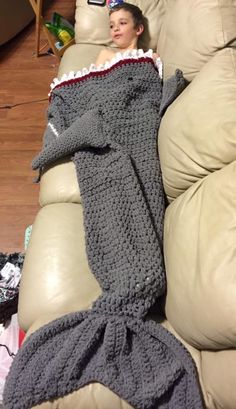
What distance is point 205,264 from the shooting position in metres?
0.98

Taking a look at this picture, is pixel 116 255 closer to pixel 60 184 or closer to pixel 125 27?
pixel 60 184

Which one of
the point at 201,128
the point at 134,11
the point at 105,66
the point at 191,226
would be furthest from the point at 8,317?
the point at 134,11

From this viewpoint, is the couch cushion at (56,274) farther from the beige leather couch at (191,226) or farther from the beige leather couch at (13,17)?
the beige leather couch at (13,17)

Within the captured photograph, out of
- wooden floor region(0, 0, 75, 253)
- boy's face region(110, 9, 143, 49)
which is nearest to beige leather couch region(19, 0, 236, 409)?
boy's face region(110, 9, 143, 49)

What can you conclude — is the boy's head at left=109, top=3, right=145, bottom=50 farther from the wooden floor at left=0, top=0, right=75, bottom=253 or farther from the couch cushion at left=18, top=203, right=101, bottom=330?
the couch cushion at left=18, top=203, right=101, bottom=330

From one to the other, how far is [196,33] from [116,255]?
36.6 inches

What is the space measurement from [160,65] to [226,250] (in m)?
1.07

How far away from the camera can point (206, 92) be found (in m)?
1.29

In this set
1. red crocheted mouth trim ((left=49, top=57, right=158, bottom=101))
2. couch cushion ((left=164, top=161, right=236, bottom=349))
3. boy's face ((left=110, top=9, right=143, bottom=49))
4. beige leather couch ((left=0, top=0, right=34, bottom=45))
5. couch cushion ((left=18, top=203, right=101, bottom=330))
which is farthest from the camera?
beige leather couch ((left=0, top=0, right=34, bottom=45))

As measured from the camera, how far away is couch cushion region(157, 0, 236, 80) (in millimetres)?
1443

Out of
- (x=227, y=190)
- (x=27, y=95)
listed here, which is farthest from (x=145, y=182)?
(x=27, y=95)

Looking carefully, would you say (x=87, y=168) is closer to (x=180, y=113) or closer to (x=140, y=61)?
(x=180, y=113)

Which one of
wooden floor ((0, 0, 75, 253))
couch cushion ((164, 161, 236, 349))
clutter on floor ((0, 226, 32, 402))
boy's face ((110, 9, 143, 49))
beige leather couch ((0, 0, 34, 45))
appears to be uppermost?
boy's face ((110, 9, 143, 49))

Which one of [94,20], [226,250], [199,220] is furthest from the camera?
[94,20]
